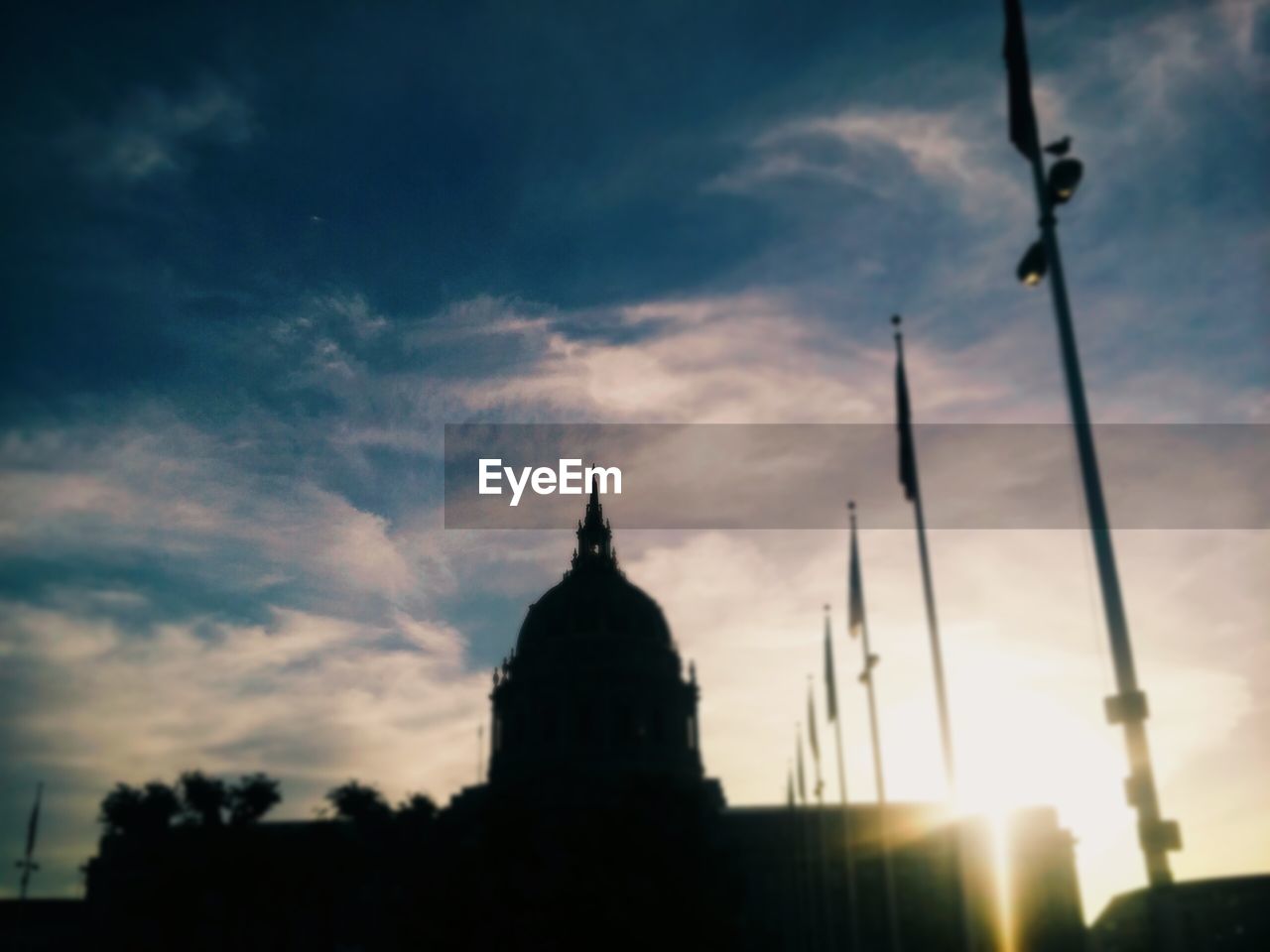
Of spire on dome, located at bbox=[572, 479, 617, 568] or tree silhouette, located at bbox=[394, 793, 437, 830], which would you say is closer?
tree silhouette, located at bbox=[394, 793, 437, 830]

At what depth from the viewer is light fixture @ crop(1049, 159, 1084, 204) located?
13.9 meters

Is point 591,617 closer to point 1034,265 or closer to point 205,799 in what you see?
point 205,799

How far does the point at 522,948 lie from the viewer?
179 ft

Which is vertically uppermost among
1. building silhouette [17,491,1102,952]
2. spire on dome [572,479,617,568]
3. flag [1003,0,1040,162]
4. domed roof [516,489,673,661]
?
spire on dome [572,479,617,568]

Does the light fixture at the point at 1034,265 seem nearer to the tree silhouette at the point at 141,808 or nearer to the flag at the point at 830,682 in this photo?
the flag at the point at 830,682

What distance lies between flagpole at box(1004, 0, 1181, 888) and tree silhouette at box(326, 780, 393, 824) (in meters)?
72.1

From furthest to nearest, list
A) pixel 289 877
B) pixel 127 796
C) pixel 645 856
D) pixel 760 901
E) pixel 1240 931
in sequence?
pixel 1240 931, pixel 127 796, pixel 760 901, pixel 289 877, pixel 645 856

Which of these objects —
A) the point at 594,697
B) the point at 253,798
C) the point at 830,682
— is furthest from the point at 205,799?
the point at 830,682

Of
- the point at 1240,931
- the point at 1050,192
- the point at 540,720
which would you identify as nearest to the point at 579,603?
the point at 540,720

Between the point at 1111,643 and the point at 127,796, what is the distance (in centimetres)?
9269

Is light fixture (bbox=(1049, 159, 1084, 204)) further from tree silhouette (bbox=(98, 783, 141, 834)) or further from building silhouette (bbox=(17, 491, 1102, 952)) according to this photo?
tree silhouette (bbox=(98, 783, 141, 834))

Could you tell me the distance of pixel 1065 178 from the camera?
1402cm

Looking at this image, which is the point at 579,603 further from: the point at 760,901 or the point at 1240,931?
the point at 1240,931

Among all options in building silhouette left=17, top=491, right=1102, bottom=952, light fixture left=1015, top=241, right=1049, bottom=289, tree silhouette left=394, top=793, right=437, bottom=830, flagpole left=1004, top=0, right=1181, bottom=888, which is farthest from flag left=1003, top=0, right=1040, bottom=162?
tree silhouette left=394, top=793, right=437, bottom=830
